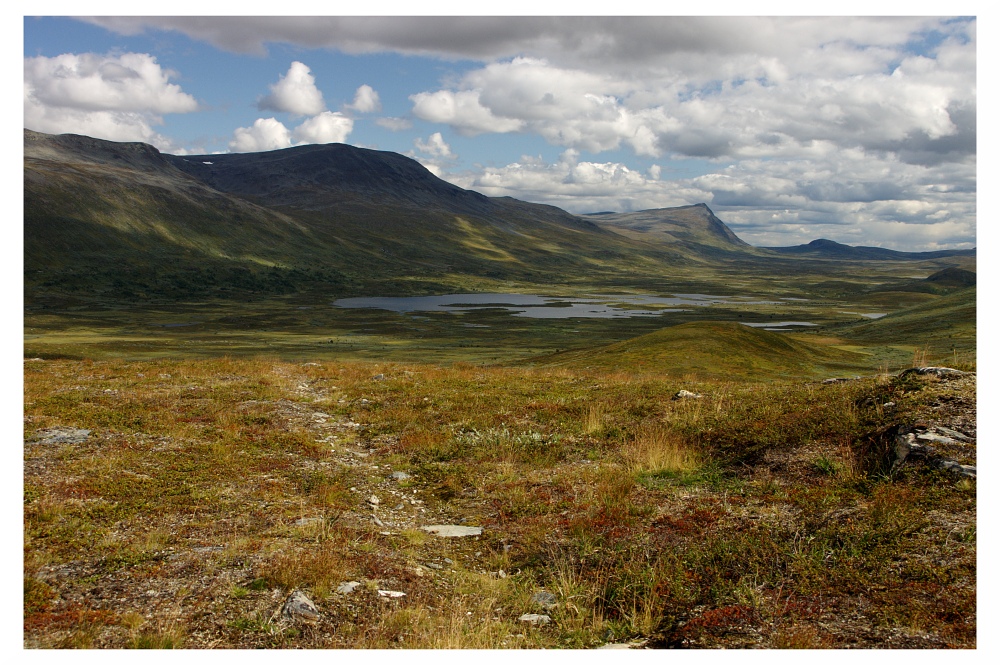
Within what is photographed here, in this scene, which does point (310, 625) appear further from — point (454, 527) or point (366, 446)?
point (366, 446)

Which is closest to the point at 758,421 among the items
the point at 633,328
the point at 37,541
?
the point at 37,541

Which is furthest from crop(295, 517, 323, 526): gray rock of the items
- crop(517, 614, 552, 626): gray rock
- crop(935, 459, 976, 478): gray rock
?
crop(935, 459, 976, 478): gray rock

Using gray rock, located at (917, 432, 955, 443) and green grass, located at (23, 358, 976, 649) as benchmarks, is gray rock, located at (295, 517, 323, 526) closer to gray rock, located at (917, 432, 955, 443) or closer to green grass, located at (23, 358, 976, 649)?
green grass, located at (23, 358, 976, 649)

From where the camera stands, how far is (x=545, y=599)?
28.7 feet

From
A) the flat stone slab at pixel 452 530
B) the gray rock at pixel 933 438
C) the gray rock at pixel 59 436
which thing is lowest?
the flat stone slab at pixel 452 530

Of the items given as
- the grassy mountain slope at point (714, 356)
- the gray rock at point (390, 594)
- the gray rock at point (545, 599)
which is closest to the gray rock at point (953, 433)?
the gray rock at point (545, 599)

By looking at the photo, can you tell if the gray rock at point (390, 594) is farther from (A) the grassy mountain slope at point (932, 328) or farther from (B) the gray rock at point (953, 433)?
(A) the grassy mountain slope at point (932, 328)

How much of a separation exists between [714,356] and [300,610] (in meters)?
46.8

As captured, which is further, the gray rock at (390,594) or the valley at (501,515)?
the gray rock at (390,594)

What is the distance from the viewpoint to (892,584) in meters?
8.02

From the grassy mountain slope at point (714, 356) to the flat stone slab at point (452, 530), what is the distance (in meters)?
33.8

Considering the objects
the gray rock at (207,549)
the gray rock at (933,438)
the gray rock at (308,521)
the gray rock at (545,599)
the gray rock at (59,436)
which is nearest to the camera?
the gray rock at (545,599)

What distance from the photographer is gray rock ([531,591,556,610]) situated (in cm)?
851

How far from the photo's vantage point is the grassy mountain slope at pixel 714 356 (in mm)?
46406
